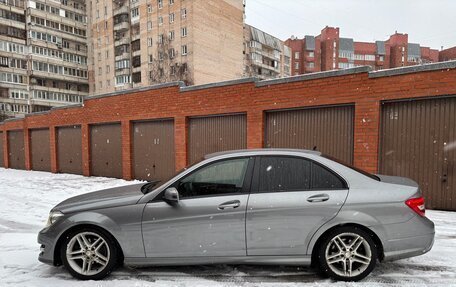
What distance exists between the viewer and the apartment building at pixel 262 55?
54362 mm

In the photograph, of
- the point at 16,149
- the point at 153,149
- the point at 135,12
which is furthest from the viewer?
the point at 135,12

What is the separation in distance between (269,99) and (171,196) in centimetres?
630

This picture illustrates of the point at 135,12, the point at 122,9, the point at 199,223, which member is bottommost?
the point at 199,223

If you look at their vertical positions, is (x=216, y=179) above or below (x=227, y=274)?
above

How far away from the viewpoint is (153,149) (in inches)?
468

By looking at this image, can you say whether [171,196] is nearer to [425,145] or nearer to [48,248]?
[48,248]

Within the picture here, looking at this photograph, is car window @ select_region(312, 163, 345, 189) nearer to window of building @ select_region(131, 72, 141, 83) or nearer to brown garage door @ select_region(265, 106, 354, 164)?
brown garage door @ select_region(265, 106, 354, 164)

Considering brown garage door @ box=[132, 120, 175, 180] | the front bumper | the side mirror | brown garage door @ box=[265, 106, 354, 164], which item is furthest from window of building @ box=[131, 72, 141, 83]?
the side mirror

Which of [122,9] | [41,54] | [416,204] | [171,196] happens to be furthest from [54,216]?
[41,54]

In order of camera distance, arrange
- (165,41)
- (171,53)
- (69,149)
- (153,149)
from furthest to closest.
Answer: (165,41) → (171,53) → (69,149) → (153,149)

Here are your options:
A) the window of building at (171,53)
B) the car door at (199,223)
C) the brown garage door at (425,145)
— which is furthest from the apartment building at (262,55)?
the car door at (199,223)

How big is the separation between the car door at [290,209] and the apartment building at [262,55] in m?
47.6

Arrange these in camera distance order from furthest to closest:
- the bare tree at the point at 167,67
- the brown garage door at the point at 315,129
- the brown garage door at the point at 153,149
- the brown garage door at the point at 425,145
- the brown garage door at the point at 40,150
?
1. the bare tree at the point at 167,67
2. the brown garage door at the point at 40,150
3. the brown garage door at the point at 153,149
4. the brown garage door at the point at 315,129
5. the brown garage door at the point at 425,145

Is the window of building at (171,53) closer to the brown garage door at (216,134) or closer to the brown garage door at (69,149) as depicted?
the brown garage door at (69,149)
